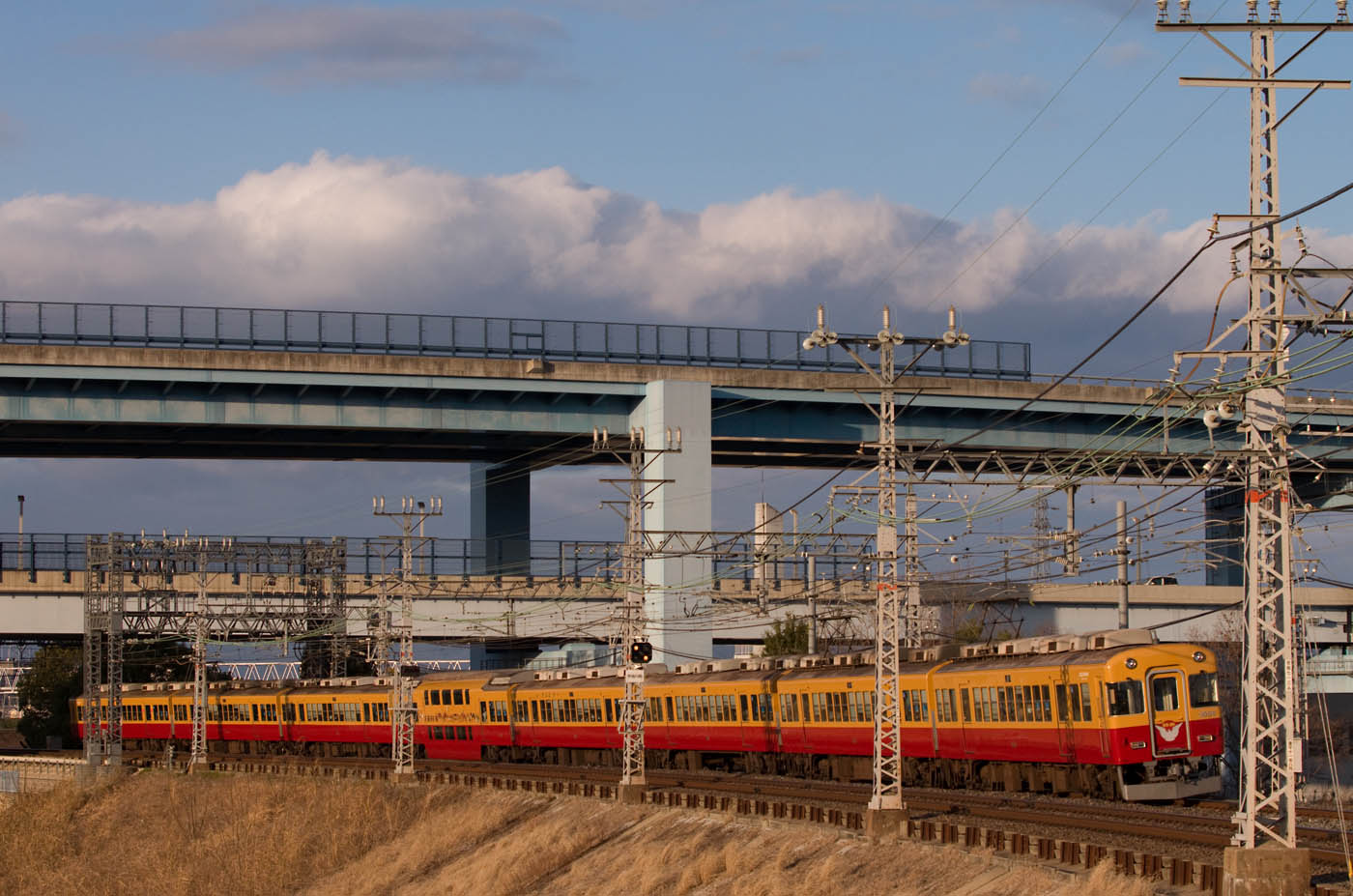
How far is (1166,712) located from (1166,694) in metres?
0.37

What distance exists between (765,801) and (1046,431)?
38.8 m

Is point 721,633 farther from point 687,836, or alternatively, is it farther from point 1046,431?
point 687,836

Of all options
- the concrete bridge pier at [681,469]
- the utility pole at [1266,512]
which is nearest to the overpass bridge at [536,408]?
the concrete bridge pier at [681,469]

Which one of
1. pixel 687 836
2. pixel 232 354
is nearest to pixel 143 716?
pixel 232 354

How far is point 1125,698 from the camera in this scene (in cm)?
3447

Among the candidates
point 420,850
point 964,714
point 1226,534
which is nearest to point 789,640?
point 1226,534

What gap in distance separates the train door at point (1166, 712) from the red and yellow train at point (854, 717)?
34mm

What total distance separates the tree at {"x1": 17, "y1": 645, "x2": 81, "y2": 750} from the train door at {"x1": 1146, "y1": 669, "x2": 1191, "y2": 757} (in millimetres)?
69279

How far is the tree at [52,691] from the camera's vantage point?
91312mm

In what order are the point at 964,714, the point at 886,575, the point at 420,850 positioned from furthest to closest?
the point at 420,850 < the point at 964,714 < the point at 886,575

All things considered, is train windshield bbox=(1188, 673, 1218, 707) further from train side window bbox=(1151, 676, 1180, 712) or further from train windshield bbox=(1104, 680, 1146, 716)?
train windshield bbox=(1104, 680, 1146, 716)

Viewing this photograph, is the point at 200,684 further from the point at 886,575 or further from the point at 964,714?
the point at 886,575

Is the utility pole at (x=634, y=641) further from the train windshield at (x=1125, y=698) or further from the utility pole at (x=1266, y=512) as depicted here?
the utility pole at (x=1266, y=512)

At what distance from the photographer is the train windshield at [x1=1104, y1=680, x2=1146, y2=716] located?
113ft
